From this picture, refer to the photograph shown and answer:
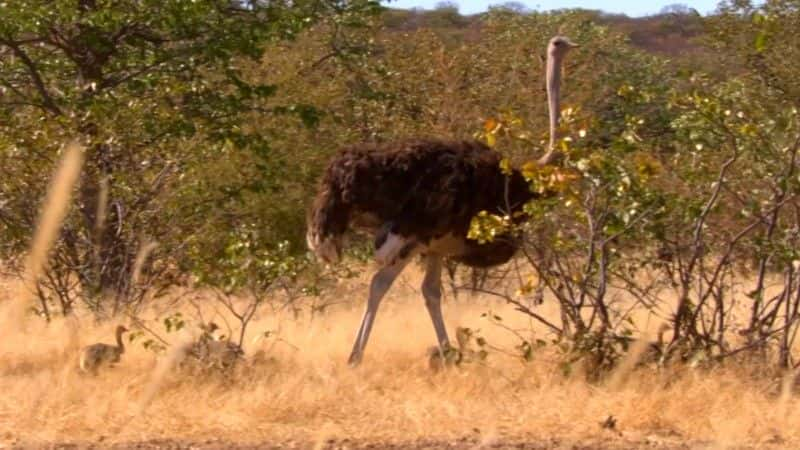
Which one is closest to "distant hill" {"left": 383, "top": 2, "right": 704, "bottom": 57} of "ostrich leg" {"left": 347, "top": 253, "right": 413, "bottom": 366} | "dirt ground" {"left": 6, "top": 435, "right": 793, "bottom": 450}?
"ostrich leg" {"left": 347, "top": 253, "right": 413, "bottom": 366}

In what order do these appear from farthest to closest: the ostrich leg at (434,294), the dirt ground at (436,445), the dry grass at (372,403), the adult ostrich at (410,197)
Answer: the ostrich leg at (434,294)
the adult ostrich at (410,197)
the dry grass at (372,403)
the dirt ground at (436,445)

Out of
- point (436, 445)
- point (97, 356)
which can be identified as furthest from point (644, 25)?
point (436, 445)

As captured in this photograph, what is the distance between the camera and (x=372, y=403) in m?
6.47

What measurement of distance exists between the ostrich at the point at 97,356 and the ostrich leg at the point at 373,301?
1159 millimetres

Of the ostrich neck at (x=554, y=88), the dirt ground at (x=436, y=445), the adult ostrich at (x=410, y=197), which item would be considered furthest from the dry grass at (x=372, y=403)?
the ostrich neck at (x=554, y=88)

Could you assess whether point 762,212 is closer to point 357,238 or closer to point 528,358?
point 528,358

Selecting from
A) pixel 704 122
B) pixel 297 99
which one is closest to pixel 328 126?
pixel 297 99

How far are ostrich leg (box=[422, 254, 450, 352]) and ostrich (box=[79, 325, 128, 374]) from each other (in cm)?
167

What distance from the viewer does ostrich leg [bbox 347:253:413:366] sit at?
7.41 m

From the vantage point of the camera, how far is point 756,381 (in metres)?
6.93

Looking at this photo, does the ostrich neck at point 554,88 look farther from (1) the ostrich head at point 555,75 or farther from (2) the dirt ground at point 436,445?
(2) the dirt ground at point 436,445

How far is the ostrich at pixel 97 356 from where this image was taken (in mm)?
7074

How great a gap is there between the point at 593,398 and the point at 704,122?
1.51 meters

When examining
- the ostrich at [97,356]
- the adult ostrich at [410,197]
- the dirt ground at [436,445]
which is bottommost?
the dirt ground at [436,445]
